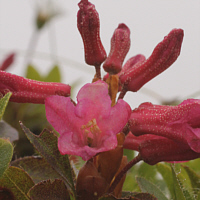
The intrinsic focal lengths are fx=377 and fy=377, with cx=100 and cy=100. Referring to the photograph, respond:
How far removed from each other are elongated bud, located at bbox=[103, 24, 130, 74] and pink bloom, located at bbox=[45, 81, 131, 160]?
0.44 feet

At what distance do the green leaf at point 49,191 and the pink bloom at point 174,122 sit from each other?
0.15 metres

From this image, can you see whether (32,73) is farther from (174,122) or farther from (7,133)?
(174,122)

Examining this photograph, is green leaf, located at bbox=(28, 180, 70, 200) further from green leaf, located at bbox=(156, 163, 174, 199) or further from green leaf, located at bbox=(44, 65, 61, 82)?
green leaf, located at bbox=(44, 65, 61, 82)

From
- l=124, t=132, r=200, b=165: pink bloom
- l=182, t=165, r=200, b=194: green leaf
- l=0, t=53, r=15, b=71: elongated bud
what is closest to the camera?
l=124, t=132, r=200, b=165: pink bloom

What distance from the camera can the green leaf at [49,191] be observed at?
1.64ft

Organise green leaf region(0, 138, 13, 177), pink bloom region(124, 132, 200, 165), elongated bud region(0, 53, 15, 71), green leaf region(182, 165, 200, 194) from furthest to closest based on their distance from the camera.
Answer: elongated bud region(0, 53, 15, 71), green leaf region(182, 165, 200, 194), pink bloom region(124, 132, 200, 165), green leaf region(0, 138, 13, 177)

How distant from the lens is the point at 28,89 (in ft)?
2.08

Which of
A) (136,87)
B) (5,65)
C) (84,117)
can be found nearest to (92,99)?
(84,117)

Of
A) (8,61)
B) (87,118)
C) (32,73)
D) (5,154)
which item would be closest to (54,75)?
(32,73)

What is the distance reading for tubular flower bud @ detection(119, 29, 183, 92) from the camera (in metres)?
0.67

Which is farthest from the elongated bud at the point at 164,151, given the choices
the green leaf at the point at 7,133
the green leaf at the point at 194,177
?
the green leaf at the point at 7,133

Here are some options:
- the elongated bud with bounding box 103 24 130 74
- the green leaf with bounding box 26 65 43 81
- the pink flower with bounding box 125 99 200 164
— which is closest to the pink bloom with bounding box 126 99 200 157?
the pink flower with bounding box 125 99 200 164

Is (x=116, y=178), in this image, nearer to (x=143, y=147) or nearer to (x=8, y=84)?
(x=143, y=147)

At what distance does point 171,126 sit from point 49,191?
205 mm
